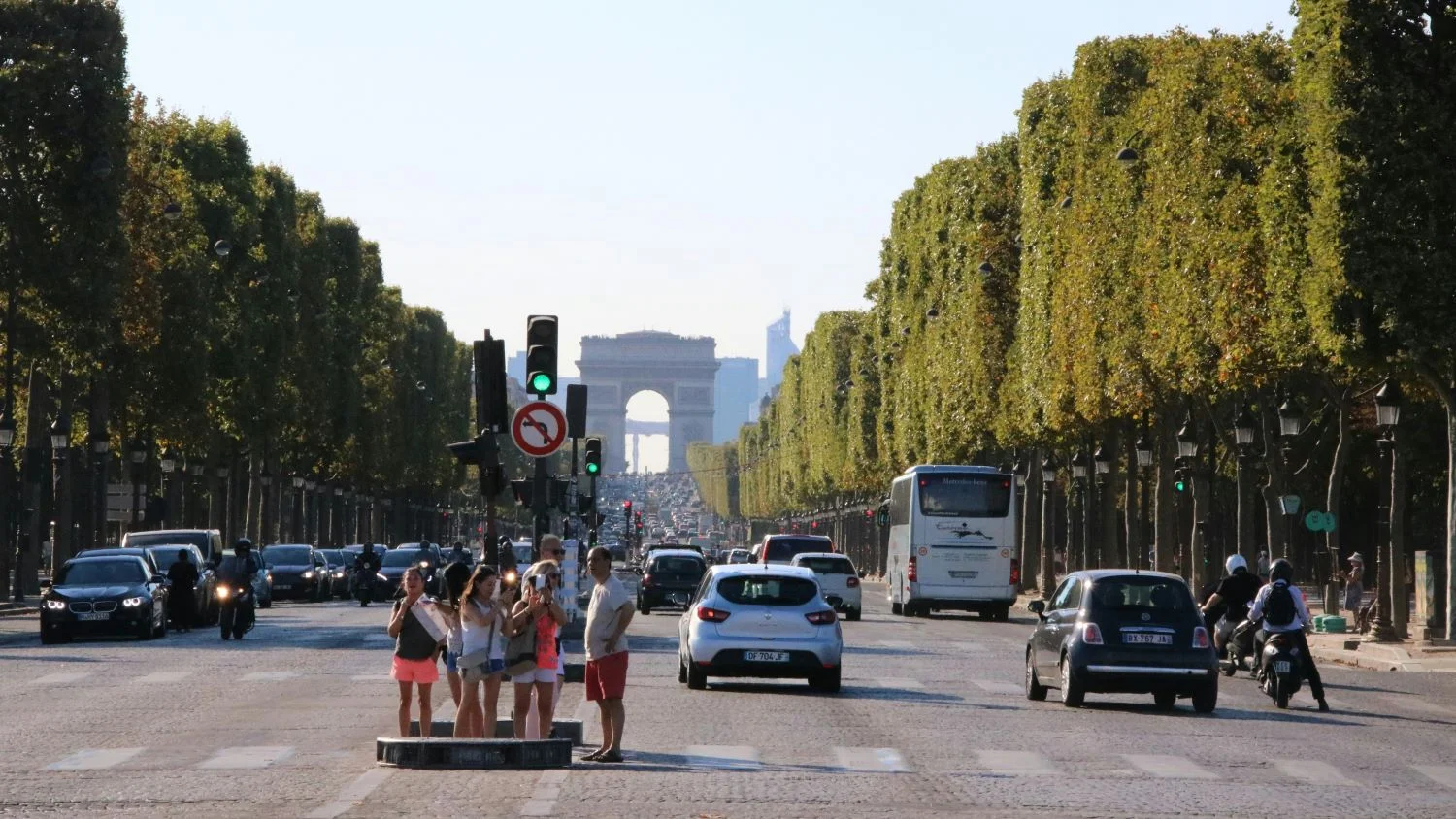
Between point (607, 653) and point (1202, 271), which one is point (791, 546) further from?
point (607, 653)

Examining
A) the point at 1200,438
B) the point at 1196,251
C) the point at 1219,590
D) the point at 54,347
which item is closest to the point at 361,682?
the point at 1219,590

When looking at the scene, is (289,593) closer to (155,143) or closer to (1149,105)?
(155,143)

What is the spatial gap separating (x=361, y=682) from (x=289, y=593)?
129 ft

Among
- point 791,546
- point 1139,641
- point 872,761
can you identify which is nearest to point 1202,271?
point 791,546

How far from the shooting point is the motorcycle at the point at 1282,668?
87.4 feet

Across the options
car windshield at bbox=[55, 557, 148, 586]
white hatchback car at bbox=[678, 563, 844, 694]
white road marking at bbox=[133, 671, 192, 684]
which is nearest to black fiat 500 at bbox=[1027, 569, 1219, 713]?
white hatchback car at bbox=[678, 563, 844, 694]

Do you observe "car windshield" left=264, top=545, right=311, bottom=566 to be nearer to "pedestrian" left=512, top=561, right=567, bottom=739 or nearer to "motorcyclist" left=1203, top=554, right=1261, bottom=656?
"motorcyclist" left=1203, top=554, right=1261, bottom=656

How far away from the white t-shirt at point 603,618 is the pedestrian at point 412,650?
1.26 meters

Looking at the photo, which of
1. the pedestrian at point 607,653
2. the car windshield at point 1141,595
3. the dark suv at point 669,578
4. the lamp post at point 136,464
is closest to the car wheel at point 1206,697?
the car windshield at point 1141,595

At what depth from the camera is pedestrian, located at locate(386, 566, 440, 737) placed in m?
18.9

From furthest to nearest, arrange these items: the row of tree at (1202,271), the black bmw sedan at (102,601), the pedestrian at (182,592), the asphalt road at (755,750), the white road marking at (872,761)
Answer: the pedestrian at (182,592) → the black bmw sedan at (102,601) → the row of tree at (1202,271) → the white road marking at (872,761) → the asphalt road at (755,750)

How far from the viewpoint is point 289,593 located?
6738 centimetres

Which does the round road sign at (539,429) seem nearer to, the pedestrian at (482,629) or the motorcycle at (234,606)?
the pedestrian at (482,629)

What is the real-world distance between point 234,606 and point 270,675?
10146 millimetres
